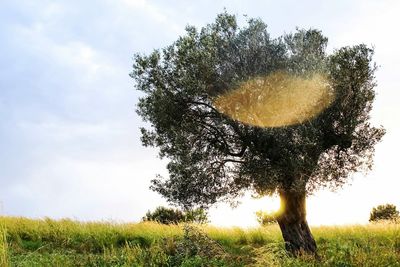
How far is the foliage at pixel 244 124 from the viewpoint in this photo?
21.3 metres

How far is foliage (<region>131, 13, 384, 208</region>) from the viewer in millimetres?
21281

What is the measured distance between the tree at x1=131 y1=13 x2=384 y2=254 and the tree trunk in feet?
0.15

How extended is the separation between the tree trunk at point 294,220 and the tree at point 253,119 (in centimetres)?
4

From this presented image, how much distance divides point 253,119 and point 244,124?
443mm

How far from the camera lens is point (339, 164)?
77.7 ft

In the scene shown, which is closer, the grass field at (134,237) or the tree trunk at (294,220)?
the tree trunk at (294,220)

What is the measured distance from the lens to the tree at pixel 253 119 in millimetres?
21219

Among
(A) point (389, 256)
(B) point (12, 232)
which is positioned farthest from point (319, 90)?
(B) point (12, 232)

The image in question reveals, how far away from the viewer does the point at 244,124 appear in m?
21.9

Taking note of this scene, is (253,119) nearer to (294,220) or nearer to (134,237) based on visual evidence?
(294,220)

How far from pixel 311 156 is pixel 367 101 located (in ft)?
13.3

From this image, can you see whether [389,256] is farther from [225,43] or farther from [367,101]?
[225,43]

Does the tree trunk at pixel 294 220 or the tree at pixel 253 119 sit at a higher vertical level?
the tree at pixel 253 119

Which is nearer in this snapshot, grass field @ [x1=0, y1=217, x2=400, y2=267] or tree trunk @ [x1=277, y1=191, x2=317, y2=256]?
tree trunk @ [x1=277, y1=191, x2=317, y2=256]
